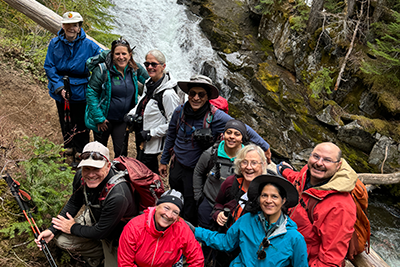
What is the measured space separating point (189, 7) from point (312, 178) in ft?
55.9

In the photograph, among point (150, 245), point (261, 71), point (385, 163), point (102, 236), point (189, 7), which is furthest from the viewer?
point (189, 7)

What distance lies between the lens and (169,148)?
434 cm

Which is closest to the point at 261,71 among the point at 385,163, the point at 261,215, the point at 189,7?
the point at 385,163

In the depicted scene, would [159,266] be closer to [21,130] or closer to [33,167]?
[33,167]

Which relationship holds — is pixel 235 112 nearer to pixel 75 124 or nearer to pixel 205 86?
pixel 75 124

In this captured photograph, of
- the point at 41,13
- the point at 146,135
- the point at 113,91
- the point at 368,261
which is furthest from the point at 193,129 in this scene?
the point at 41,13

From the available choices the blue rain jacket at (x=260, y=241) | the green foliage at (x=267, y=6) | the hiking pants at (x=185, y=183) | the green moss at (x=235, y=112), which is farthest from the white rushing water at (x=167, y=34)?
the blue rain jacket at (x=260, y=241)

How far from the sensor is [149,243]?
111 inches

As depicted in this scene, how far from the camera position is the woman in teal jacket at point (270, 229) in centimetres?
265

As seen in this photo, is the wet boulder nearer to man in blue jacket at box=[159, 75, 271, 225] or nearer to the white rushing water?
the white rushing water

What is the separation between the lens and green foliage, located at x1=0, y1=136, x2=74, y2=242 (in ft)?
11.3

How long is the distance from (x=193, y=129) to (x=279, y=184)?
1.57 m

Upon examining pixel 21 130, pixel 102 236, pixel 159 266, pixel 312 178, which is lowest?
pixel 21 130

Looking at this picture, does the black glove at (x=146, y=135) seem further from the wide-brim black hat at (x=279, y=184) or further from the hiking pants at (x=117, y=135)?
the wide-brim black hat at (x=279, y=184)
